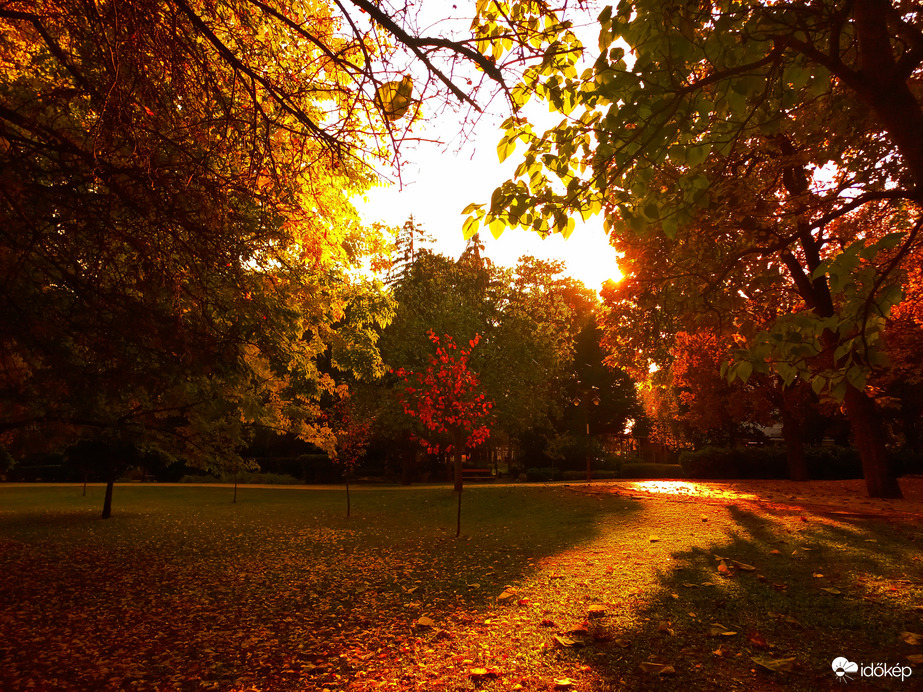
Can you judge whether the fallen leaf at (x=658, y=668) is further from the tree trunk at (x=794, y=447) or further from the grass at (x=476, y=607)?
the tree trunk at (x=794, y=447)

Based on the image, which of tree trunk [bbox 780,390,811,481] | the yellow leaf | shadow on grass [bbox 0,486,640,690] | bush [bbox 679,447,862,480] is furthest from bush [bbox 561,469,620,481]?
the yellow leaf

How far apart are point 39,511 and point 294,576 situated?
48.0ft

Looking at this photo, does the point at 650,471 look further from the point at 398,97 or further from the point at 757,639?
the point at 398,97

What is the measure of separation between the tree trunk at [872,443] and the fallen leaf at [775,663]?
11.8 metres

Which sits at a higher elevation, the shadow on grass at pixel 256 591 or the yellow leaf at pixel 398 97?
the yellow leaf at pixel 398 97

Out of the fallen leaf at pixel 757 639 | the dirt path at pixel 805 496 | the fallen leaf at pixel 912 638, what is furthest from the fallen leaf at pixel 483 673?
the dirt path at pixel 805 496

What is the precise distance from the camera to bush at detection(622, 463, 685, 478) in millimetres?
32844

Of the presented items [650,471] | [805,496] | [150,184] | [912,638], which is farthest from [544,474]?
[150,184]

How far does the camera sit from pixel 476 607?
18.9 feet

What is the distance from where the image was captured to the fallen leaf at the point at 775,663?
12.2 ft

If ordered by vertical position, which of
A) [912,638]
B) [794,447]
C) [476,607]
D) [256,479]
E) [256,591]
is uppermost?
[794,447]

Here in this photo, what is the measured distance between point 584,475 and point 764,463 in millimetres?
9880

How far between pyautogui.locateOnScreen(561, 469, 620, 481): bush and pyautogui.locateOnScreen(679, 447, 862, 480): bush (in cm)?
660

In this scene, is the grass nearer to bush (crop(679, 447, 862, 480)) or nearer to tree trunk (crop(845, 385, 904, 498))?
tree trunk (crop(845, 385, 904, 498))
